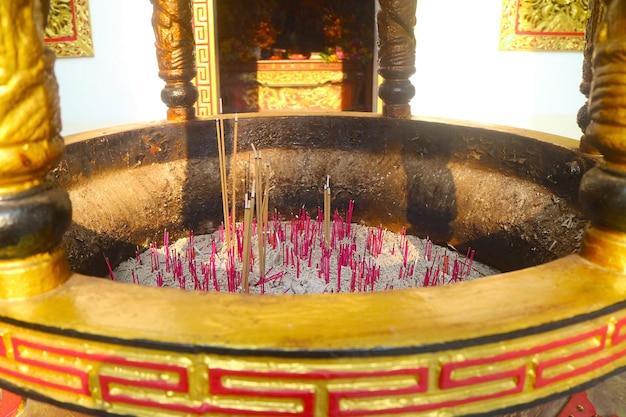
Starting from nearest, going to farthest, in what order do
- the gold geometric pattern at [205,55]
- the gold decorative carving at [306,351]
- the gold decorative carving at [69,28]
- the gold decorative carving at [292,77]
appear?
the gold decorative carving at [306,351]
the gold decorative carving at [69,28]
the gold geometric pattern at [205,55]
the gold decorative carving at [292,77]

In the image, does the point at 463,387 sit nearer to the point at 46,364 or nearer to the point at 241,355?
the point at 241,355

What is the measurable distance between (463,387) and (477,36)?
172 inches

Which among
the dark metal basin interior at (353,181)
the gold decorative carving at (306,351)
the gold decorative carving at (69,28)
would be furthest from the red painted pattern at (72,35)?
the gold decorative carving at (306,351)

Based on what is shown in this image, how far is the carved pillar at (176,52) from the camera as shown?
2570mm

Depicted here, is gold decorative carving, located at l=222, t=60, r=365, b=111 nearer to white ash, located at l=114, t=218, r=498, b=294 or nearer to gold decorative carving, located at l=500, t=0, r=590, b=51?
gold decorative carving, located at l=500, t=0, r=590, b=51

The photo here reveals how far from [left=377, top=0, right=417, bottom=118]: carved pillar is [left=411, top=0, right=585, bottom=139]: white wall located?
217 centimetres

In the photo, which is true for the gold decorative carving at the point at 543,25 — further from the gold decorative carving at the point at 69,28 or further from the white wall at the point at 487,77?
the gold decorative carving at the point at 69,28

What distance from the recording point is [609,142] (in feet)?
3.45

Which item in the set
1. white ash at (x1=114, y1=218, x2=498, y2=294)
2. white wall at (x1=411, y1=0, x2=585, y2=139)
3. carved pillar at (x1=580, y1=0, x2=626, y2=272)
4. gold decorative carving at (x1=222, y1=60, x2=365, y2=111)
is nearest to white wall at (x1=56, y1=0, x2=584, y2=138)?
white wall at (x1=411, y1=0, x2=585, y2=139)

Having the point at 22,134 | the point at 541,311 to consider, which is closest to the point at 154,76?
the point at 22,134

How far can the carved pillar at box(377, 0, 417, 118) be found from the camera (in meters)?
2.63

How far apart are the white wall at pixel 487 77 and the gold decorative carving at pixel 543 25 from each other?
0.07 metres

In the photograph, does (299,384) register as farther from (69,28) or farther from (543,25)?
(69,28)

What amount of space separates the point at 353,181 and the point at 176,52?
105 cm
